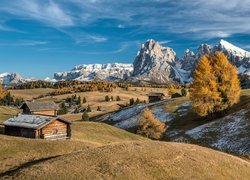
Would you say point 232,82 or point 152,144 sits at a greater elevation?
point 232,82

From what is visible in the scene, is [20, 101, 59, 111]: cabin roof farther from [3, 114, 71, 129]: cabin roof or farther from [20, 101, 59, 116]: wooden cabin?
[3, 114, 71, 129]: cabin roof

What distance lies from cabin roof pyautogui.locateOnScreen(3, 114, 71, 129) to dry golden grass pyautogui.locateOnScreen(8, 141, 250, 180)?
23178mm

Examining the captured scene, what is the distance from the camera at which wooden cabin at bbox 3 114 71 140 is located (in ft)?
187

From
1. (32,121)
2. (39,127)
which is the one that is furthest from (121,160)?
(32,121)

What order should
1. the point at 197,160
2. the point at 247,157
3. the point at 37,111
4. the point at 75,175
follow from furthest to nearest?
the point at 37,111 → the point at 247,157 → the point at 197,160 → the point at 75,175

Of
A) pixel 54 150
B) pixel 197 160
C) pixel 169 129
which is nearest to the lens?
pixel 197 160

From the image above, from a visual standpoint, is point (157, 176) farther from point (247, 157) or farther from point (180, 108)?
point (180, 108)

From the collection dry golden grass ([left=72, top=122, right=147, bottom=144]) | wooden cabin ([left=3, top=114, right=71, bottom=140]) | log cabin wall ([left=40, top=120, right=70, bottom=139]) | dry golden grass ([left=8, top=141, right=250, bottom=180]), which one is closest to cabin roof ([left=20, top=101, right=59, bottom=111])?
dry golden grass ([left=72, top=122, right=147, bottom=144])

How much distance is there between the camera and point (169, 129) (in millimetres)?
90125

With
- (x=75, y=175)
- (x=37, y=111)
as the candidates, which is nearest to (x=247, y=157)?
(x=75, y=175)

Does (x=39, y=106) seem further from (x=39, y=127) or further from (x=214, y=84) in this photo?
(x=214, y=84)

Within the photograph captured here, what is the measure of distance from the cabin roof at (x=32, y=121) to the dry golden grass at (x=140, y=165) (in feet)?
76.0

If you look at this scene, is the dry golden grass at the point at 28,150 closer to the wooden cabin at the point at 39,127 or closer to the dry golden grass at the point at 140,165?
the dry golden grass at the point at 140,165

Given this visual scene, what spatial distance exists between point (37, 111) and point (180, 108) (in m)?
48.0
